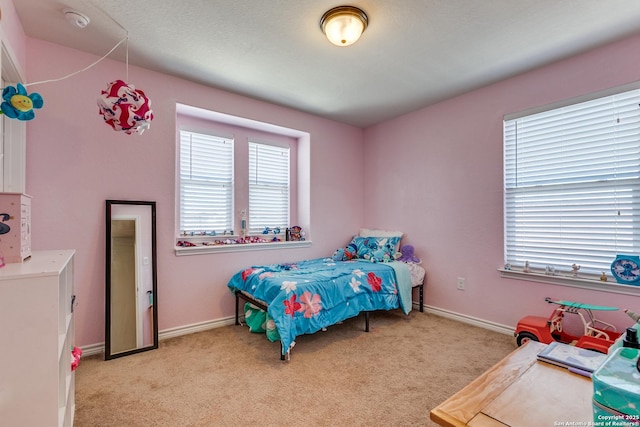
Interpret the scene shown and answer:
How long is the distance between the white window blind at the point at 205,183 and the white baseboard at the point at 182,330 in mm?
1036

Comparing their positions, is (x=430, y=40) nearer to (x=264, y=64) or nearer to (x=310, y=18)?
(x=310, y=18)

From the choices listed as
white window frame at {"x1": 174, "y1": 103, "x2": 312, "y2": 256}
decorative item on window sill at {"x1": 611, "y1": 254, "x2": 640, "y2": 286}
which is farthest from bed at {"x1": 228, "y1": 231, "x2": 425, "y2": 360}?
decorative item on window sill at {"x1": 611, "y1": 254, "x2": 640, "y2": 286}

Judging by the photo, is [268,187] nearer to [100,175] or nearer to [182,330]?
[100,175]

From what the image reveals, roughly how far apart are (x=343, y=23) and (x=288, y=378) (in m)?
2.56

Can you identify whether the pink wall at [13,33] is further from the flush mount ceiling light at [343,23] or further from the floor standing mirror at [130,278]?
the flush mount ceiling light at [343,23]

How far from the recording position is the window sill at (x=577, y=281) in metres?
2.30

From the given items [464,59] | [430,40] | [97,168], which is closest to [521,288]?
[464,59]

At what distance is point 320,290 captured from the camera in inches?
105

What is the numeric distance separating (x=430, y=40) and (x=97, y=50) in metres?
2.78

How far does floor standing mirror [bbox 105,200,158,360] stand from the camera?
2516 mm

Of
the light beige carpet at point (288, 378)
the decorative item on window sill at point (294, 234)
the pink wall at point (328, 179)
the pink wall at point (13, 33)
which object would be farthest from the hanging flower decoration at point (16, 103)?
the decorative item on window sill at point (294, 234)

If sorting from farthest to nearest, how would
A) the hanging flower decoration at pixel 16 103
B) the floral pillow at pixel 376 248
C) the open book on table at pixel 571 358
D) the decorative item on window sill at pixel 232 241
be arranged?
the floral pillow at pixel 376 248 → the decorative item on window sill at pixel 232 241 → the hanging flower decoration at pixel 16 103 → the open book on table at pixel 571 358

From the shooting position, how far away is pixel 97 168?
2.55 meters

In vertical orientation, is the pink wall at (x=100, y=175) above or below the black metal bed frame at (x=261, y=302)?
above
